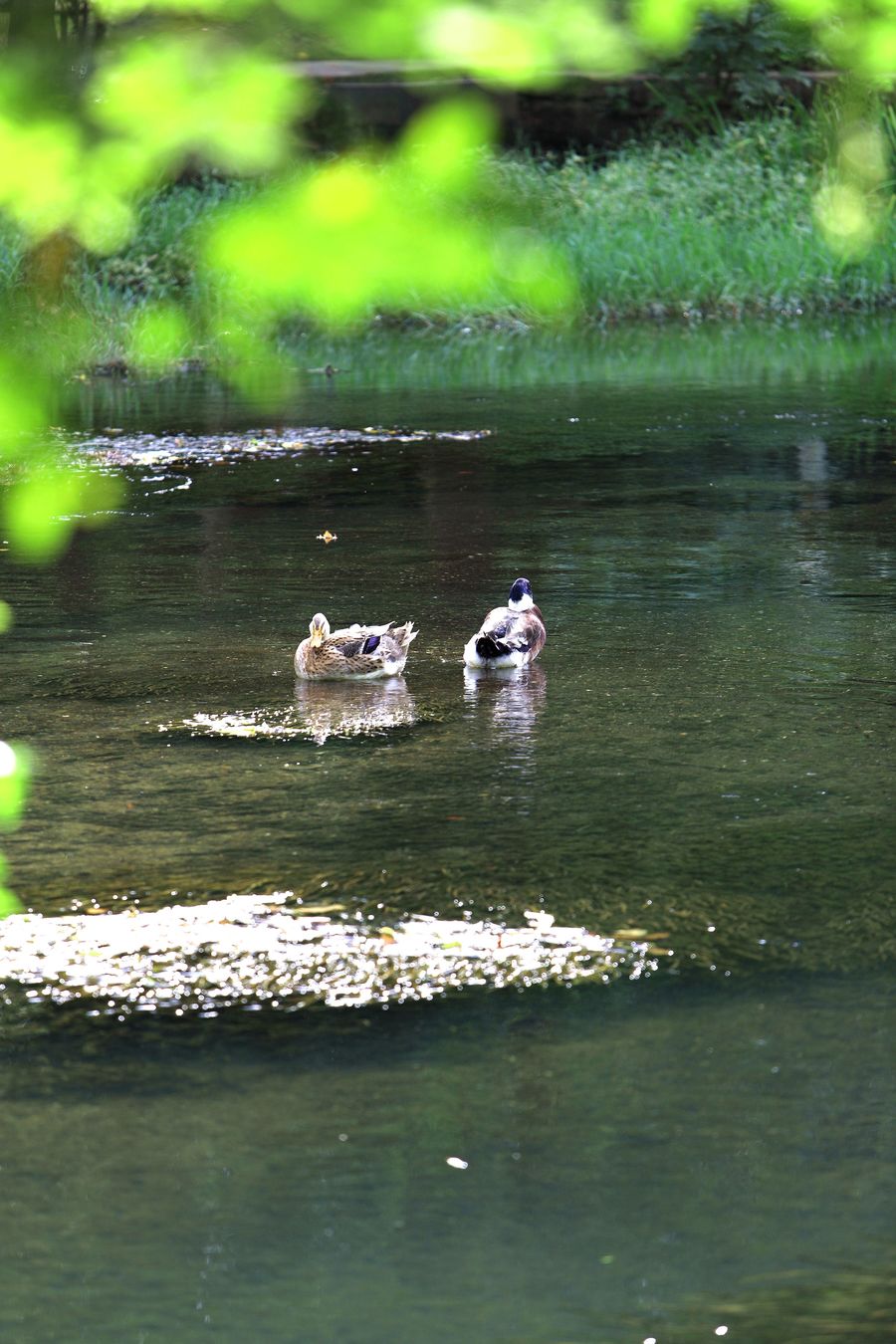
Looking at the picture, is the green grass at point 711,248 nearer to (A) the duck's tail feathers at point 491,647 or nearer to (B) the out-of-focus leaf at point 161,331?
(A) the duck's tail feathers at point 491,647

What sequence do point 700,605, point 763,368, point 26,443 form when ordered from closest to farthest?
point 26,443
point 700,605
point 763,368

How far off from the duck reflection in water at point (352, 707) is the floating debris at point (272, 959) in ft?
8.15

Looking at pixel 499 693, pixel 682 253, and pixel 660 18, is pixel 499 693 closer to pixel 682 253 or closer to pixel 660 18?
pixel 660 18

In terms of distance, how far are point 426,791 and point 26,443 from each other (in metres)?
4.61

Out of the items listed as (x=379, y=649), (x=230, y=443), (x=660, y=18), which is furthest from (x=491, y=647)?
(x=230, y=443)

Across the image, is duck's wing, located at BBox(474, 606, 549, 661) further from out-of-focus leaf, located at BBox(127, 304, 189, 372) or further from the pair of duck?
out-of-focus leaf, located at BBox(127, 304, 189, 372)

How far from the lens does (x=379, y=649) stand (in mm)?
10008

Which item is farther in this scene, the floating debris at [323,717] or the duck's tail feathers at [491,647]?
the duck's tail feathers at [491,647]

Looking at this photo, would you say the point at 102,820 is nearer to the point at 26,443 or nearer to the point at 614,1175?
the point at 614,1175

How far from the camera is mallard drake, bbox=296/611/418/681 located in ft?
32.7

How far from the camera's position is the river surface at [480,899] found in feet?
14.8

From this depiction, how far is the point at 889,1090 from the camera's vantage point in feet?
17.4

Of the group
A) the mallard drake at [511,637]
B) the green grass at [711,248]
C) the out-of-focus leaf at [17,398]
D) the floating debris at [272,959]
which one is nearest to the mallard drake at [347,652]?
the mallard drake at [511,637]

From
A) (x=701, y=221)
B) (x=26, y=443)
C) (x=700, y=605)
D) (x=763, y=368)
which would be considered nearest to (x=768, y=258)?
(x=701, y=221)
